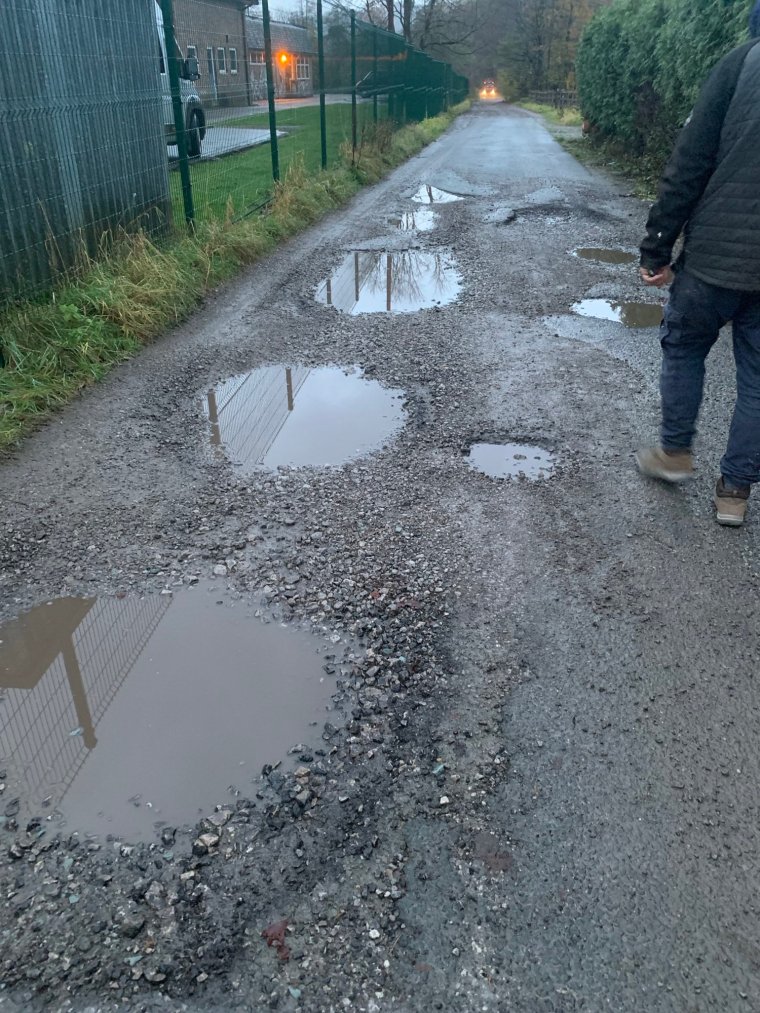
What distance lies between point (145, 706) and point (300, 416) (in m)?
2.36

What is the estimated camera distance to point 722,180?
3096mm

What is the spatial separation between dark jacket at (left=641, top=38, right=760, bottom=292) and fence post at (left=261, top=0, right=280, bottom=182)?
24.6ft

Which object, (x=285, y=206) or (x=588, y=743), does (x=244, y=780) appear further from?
(x=285, y=206)

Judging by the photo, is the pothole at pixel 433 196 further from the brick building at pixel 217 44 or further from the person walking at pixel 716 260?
the person walking at pixel 716 260

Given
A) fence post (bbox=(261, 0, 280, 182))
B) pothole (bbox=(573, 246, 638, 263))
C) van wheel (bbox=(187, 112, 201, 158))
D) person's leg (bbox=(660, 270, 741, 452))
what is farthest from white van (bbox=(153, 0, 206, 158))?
person's leg (bbox=(660, 270, 741, 452))

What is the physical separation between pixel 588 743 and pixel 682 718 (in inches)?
13.3

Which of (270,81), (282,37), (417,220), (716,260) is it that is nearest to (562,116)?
(282,37)

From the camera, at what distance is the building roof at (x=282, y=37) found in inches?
349

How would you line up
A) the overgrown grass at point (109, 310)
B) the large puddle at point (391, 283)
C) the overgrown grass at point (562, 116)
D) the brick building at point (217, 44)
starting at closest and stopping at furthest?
the overgrown grass at point (109, 310)
the large puddle at point (391, 283)
the brick building at point (217, 44)
the overgrown grass at point (562, 116)

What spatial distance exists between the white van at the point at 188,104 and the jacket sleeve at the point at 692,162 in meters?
5.69

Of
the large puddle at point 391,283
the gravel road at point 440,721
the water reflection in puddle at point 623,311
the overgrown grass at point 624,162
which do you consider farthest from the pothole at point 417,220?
the gravel road at point 440,721

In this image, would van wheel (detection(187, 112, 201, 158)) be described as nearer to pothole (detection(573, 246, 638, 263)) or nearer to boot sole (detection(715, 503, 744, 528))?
pothole (detection(573, 246, 638, 263))

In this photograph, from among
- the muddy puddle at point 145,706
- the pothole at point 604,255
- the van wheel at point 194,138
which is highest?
the van wheel at point 194,138

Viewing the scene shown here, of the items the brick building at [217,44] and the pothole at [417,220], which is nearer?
the brick building at [217,44]
